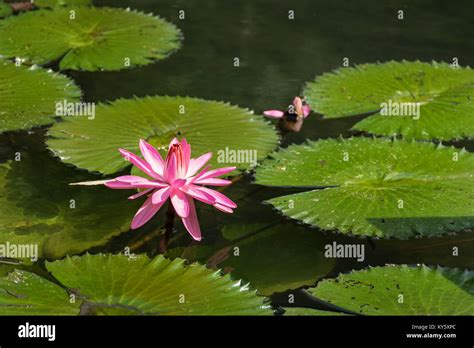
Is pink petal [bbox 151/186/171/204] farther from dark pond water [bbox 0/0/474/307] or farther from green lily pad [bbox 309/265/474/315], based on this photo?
green lily pad [bbox 309/265/474/315]

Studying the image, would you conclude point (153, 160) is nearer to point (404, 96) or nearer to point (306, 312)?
point (306, 312)

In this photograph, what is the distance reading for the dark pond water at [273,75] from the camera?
11.0ft

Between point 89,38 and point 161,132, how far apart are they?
1397mm

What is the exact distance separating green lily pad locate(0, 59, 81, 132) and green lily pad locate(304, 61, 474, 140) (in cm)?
132

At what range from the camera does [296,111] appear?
14.3 ft

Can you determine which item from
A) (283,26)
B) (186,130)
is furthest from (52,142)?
(283,26)

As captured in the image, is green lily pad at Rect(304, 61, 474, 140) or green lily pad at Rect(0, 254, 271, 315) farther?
green lily pad at Rect(304, 61, 474, 140)

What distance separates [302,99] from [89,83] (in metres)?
1.23

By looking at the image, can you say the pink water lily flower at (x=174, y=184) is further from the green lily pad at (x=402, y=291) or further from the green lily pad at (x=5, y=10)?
the green lily pad at (x=5, y=10)

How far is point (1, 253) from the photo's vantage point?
3314mm

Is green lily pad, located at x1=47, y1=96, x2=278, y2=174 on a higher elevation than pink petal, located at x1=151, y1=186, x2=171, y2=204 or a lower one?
higher

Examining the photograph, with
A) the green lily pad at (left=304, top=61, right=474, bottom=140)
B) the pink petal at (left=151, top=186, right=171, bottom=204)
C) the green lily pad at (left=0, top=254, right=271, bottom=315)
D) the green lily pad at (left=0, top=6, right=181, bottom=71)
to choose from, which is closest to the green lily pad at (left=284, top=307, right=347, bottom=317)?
the green lily pad at (left=0, top=254, right=271, bottom=315)

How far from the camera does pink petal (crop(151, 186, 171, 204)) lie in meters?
2.99

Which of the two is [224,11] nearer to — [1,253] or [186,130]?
[186,130]
